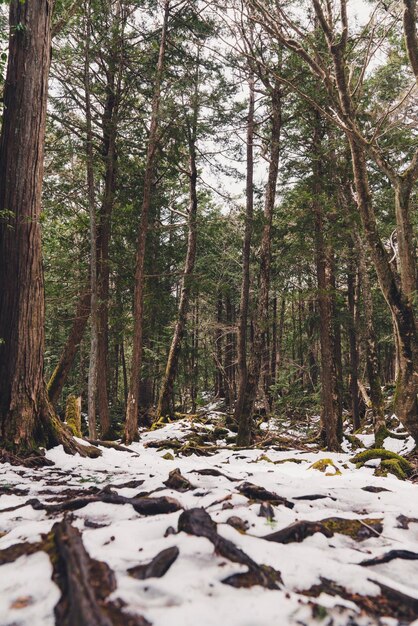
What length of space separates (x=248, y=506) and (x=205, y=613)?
59.1 inches

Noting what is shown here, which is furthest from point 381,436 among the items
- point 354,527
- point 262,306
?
point 354,527

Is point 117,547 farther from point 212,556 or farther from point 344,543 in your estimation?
point 344,543

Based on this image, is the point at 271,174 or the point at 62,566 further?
the point at 271,174

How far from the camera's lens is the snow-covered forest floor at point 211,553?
5.35ft

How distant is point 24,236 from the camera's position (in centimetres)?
557

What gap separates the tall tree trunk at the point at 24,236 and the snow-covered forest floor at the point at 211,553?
5.28 ft

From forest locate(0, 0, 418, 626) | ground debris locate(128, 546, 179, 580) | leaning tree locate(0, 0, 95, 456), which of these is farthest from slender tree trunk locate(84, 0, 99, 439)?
ground debris locate(128, 546, 179, 580)

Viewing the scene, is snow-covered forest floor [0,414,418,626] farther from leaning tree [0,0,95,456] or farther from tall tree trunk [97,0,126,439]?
tall tree trunk [97,0,126,439]

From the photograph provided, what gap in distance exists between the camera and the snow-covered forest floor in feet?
5.35

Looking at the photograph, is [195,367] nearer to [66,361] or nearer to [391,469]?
[66,361]

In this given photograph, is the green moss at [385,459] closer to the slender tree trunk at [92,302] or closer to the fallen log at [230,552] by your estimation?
the fallen log at [230,552]

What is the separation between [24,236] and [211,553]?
4991 millimetres

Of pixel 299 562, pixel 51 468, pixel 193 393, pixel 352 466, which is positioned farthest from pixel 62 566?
pixel 193 393

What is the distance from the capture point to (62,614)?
1.51m
